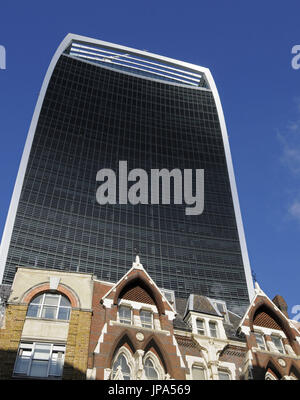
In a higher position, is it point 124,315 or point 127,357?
point 124,315

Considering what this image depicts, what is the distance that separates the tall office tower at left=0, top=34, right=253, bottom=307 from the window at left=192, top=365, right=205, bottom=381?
5694 cm

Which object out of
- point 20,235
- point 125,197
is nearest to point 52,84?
point 125,197

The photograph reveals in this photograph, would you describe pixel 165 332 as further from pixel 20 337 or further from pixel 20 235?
pixel 20 235

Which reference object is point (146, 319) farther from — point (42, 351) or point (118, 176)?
point (118, 176)

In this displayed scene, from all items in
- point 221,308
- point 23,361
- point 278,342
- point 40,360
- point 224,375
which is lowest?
point 23,361

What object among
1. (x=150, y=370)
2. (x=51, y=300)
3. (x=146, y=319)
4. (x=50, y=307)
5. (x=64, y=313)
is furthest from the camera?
(x=146, y=319)

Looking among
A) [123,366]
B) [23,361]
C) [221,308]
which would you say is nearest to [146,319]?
[123,366]

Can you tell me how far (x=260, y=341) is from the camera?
38250mm

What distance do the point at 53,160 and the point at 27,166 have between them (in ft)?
24.1

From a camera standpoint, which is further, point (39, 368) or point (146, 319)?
point (146, 319)

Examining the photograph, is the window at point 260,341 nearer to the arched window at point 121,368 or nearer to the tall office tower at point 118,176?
the arched window at point 121,368

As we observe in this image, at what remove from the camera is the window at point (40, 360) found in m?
30.5

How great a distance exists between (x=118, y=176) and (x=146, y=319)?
96124 mm

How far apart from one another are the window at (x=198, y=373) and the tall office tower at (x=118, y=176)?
187 ft
